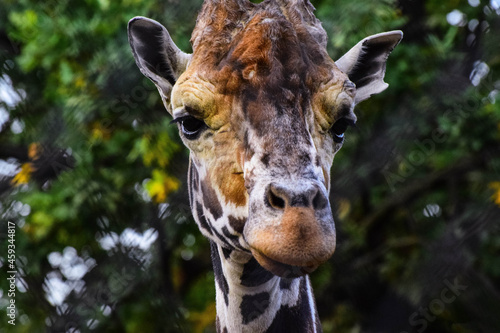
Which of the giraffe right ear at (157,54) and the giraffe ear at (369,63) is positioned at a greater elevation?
the giraffe right ear at (157,54)

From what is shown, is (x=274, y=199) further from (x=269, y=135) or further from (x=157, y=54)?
(x=157, y=54)

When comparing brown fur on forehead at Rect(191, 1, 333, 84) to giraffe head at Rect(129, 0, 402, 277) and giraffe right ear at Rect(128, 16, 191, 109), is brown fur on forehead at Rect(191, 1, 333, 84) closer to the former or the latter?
giraffe head at Rect(129, 0, 402, 277)

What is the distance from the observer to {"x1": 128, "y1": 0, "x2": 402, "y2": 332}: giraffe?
2.35 metres

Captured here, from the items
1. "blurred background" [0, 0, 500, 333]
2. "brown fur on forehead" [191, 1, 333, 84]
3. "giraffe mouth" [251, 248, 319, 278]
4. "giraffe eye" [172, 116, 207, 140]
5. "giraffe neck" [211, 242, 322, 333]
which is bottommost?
"blurred background" [0, 0, 500, 333]

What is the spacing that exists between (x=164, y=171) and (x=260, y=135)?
11.3 ft

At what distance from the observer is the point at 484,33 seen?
6254mm

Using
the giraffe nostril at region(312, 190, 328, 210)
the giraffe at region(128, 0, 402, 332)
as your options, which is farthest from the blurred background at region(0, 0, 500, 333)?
the giraffe nostril at region(312, 190, 328, 210)

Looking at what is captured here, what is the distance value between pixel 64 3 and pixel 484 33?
3.86 meters

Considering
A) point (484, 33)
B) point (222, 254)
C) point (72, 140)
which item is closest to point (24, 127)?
point (72, 140)

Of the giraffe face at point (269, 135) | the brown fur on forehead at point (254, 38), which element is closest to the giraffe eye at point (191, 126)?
the giraffe face at point (269, 135)

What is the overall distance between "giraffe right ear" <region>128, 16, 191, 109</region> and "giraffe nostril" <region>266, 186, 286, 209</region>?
39.6 inches

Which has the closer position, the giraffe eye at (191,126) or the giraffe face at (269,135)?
the giraffe face at (269,135)

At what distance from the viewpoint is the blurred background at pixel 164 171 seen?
594cm

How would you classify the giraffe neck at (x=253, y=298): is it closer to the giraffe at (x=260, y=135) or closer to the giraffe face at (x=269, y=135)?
the giraffe at (x=260, y=135)
